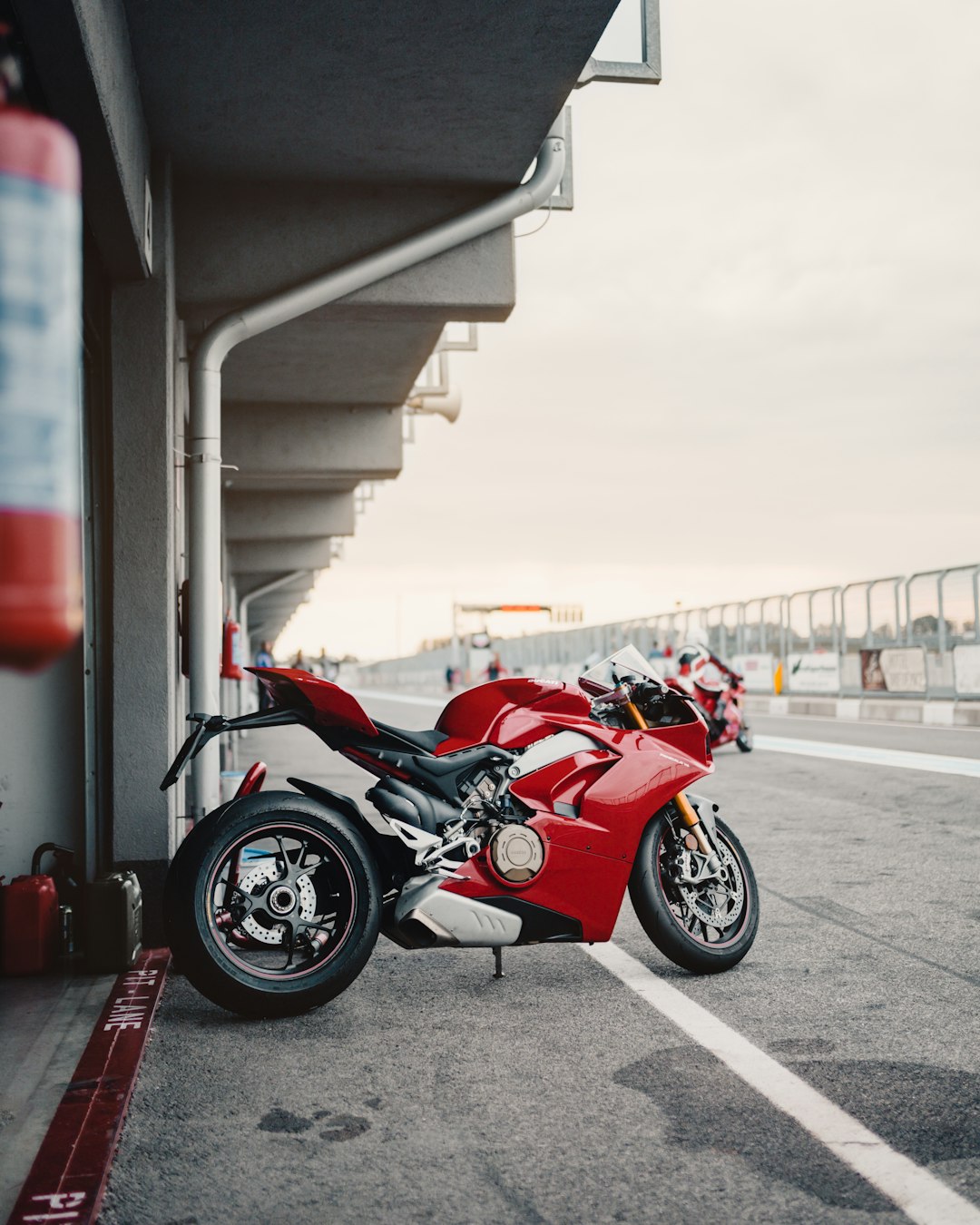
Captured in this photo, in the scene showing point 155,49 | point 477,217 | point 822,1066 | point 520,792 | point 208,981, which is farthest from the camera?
point 477,217

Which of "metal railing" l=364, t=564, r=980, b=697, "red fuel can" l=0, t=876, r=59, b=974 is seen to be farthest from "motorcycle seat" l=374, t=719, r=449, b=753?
"metal railing" l=364, t=564, r=980, b=697

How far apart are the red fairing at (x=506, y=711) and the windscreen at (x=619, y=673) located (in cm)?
23

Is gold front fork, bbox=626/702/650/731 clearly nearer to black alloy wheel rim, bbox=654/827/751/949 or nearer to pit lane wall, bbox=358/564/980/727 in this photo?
black alloy wheel rim, bbox=654/827/751/949

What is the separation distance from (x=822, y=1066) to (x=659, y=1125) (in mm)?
715

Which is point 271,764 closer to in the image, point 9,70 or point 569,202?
point 569,202

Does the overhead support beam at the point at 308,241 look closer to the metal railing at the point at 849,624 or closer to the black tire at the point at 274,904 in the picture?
the black tire at the point at 274,904

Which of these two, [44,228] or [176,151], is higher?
[176,151]

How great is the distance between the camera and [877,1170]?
9.35ft

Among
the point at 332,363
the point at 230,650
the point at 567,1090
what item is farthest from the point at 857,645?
the point at 567,1090

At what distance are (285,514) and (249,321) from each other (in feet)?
48.5

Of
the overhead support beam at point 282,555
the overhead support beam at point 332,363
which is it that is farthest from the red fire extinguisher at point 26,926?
the overhead support beam at point 282,555

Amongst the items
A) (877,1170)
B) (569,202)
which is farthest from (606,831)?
(569,202)

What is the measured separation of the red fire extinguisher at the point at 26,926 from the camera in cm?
480

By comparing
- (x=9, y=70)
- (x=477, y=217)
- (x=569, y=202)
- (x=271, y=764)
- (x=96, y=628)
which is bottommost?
(x=271, y=764)
